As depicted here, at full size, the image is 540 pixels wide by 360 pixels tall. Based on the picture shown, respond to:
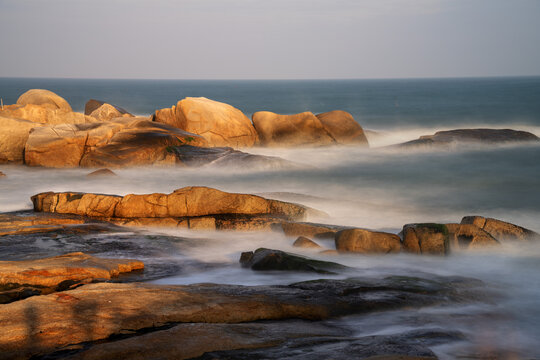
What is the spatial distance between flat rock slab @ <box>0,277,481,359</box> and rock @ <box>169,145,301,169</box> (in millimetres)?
13366

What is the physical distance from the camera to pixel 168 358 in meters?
4.39

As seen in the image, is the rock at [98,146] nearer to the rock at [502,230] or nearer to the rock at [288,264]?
the rock at [502,230]

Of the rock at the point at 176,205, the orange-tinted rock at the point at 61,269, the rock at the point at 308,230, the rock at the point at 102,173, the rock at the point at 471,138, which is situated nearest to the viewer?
the orange-tinted rock at the point at 61,269

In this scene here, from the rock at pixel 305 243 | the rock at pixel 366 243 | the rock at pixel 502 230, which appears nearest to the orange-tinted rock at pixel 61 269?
the rock at pixel 305 243

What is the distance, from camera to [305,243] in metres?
9.57

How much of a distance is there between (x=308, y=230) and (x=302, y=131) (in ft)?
55.8

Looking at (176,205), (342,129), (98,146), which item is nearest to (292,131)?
(342,129)

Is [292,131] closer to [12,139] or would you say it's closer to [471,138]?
[471,138]

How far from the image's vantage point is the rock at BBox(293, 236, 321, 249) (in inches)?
374

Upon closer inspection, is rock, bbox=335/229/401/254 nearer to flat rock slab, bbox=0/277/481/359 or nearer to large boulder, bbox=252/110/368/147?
flat rock slab, bbox=0/277/481/359

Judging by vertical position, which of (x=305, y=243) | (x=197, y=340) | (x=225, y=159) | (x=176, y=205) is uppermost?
(x=225, y=159)

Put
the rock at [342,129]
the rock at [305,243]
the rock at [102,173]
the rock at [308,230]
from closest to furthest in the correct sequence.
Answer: the rock at [305,243] → the rock at [308,230] → the rock at [102,173] → the rock at [342,129]

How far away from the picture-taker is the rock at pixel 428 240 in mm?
9188

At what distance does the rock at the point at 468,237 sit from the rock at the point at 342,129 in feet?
57.3
